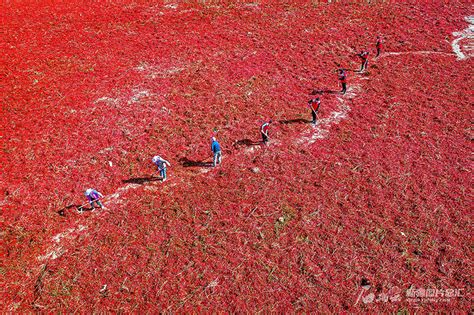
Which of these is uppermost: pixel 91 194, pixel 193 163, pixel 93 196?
pixel 91 194

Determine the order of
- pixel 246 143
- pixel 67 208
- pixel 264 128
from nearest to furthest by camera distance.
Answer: pixel 67 208
pixel 264 128
pixel 246 143

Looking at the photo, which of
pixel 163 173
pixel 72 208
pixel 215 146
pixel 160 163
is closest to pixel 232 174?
pixel 215 146

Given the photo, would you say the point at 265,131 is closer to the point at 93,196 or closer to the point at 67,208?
the point at 93,196

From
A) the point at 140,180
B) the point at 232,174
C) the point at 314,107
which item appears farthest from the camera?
the point at 314,107

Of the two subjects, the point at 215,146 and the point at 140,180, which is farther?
the point at 140,180

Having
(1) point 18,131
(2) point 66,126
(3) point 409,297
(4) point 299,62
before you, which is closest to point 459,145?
(3) point 409,297

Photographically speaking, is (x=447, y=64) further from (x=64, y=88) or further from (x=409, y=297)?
(x=64, y=88)
